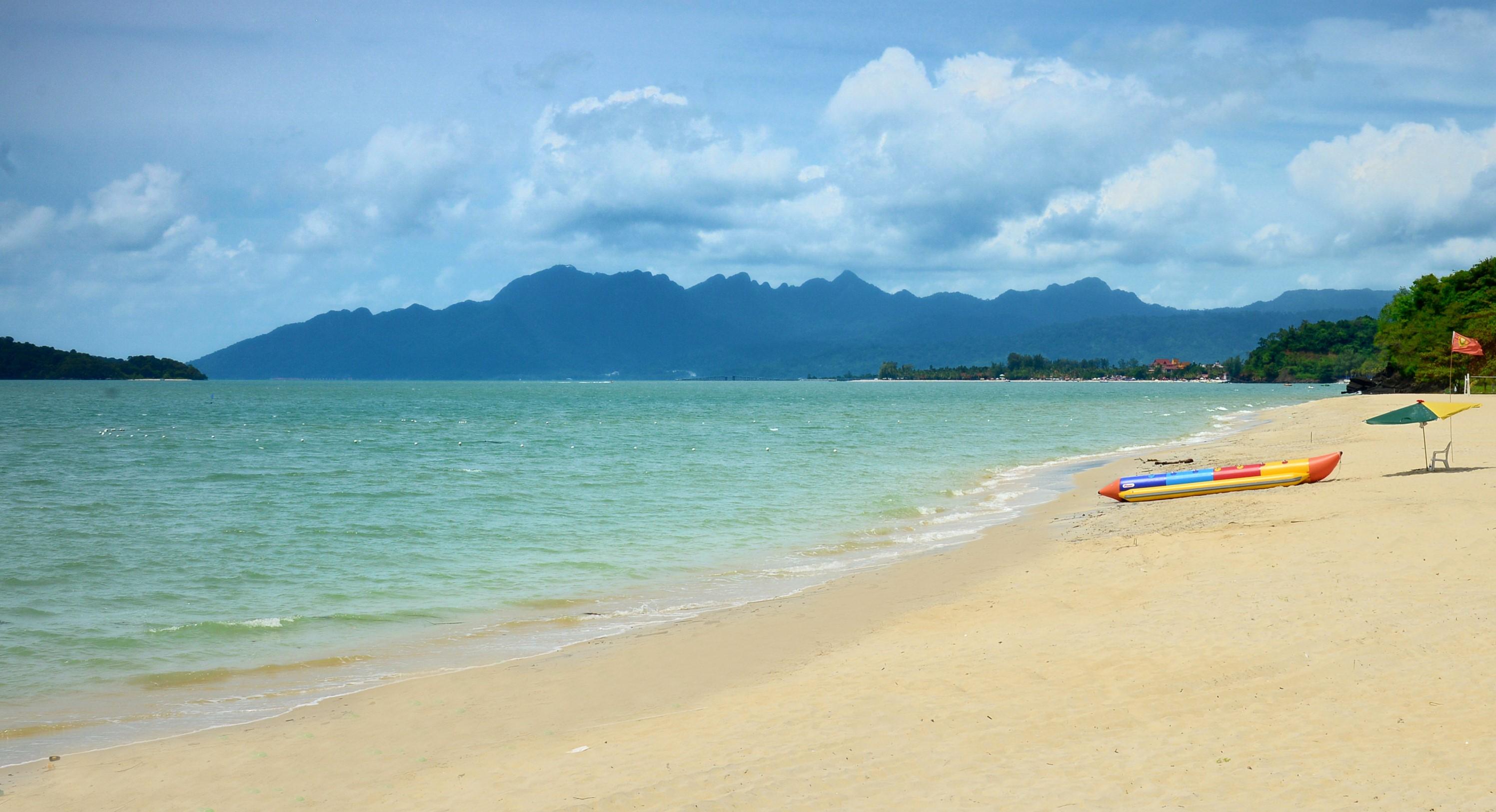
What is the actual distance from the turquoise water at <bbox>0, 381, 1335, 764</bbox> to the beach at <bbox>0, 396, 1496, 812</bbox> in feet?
5.97

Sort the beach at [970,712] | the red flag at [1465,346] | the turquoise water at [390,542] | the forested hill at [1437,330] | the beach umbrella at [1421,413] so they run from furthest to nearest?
the forested hill at [1437,330]
the red flag at [1465,346]
the beach umbrella at [1421,413]
the turquoise water at [390,542]
the beach at [970,712]

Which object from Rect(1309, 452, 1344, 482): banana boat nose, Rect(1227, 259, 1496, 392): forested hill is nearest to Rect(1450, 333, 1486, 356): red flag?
Rect(1309, 452, 1344, 482): banana boat nose

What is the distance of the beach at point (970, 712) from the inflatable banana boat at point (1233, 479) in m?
7.52

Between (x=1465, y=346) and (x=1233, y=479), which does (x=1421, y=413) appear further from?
(x=1465, y=346)

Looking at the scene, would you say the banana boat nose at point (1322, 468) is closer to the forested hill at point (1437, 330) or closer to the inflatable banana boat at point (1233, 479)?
the inflatable banana boat at point (1233, 479)

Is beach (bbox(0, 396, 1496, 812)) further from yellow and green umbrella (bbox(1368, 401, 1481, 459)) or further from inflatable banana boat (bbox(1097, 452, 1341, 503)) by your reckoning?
yellow and green umbrella (bbox(1368, 401, 1481, 459))

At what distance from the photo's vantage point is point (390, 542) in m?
22.9

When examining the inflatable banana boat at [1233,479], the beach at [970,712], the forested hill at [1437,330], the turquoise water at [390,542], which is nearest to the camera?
the beach at [970,712]

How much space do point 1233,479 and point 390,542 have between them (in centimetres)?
2103

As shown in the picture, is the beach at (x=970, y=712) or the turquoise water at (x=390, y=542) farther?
the turquoise water at (x=390, y=542)

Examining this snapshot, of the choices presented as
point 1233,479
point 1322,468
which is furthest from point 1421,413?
point 1233,479

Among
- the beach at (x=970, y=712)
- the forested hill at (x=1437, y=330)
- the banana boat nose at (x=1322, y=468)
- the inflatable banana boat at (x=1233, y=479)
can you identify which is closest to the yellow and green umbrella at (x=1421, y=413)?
the banana boat nose at (x=1322, y=468)

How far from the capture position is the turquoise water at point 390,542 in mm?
12867

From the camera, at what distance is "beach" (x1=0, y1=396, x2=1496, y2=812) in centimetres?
730
